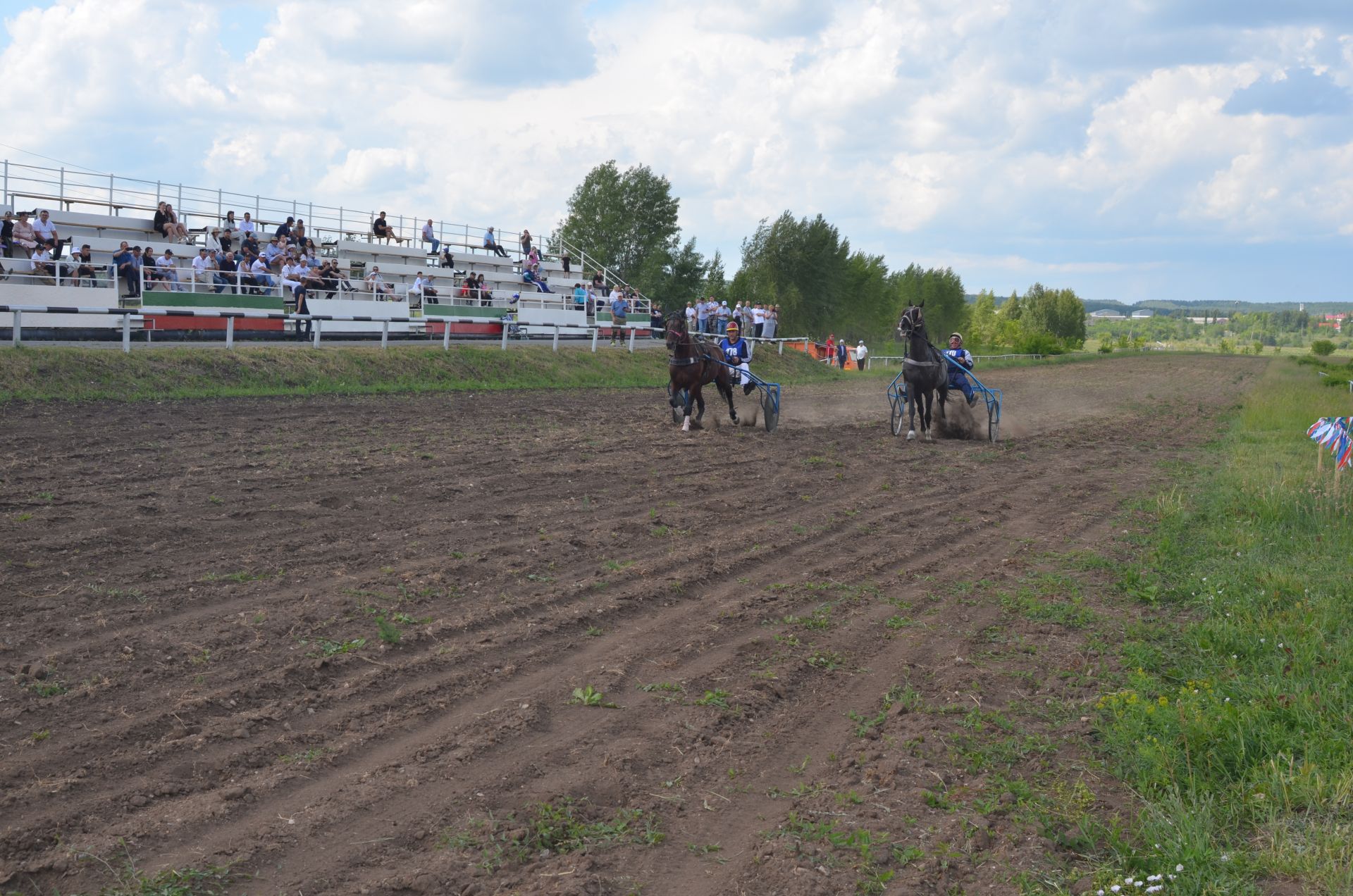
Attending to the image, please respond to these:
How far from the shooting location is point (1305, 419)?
20.2m

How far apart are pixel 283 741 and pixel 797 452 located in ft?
37.0

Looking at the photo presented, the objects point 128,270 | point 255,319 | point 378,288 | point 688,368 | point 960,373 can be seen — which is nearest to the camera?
point 688,368

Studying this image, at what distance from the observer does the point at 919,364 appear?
16.5 metres

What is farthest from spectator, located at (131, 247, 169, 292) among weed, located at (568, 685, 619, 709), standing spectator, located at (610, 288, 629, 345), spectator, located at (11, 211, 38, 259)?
Answer: weed, located at (568, 685, 619, 709)

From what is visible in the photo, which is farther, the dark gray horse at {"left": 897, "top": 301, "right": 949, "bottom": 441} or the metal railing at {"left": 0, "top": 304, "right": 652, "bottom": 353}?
the metal railing at {"left": 0, "top": 304, "right": 652, "bottom": 353}

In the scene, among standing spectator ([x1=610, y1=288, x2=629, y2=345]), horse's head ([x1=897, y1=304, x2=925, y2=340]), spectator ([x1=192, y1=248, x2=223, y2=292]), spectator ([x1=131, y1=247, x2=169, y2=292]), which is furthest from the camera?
standing spectator ([x1=610, y1=288, x2=629, y2=345])

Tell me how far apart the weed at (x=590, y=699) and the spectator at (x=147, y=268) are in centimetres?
1808

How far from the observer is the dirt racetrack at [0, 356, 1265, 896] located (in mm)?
4230

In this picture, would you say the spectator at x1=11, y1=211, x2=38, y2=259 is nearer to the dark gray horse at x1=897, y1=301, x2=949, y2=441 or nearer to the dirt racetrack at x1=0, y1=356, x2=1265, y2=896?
the dirt racetrack at x1=0, y1=356, x2=1265, y2=896

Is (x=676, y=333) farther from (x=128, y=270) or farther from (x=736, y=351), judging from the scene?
(x=128, y=270)

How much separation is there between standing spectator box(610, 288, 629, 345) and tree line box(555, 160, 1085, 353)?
26.0 metres

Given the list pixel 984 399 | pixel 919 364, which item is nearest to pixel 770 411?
pixel 919 364

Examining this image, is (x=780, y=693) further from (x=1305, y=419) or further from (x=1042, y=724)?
(x=1305, y=419)

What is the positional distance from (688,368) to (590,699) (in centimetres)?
1132
